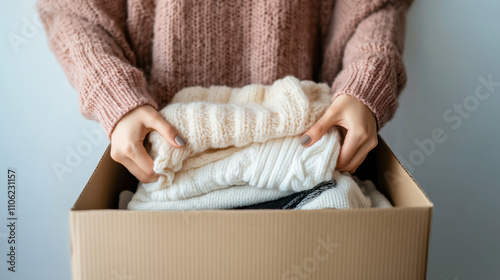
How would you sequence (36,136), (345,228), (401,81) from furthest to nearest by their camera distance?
(36,136)
(401,81)
(345,228)

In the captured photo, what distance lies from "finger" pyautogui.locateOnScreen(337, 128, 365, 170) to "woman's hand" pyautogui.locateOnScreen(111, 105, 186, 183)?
0.21 m

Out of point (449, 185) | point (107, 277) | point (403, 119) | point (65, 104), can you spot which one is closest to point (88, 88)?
point (107, 277)

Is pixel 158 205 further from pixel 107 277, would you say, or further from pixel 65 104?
pixel 65 104

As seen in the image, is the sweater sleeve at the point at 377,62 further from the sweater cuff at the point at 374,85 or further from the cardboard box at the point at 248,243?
the cardboard box at the point at 248,243

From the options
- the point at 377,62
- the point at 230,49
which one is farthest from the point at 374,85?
the point at 230,49

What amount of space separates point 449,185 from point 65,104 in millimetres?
919

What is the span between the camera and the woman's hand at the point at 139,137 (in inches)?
21.5

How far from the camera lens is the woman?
60cm

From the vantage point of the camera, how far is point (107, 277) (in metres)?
0.44

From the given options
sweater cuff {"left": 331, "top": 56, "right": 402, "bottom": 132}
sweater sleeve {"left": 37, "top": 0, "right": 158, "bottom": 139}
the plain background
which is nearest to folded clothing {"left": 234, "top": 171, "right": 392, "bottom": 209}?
sweater cuff {"left": 331, "top": 56, "right": 402, "bottom": 132}

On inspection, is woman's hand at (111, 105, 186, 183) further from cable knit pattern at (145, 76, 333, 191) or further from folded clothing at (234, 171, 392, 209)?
Answer: folded clothing at (234, 171, 392, 209)

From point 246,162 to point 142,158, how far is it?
0.14 m

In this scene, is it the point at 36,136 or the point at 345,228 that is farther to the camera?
the point at 36,136

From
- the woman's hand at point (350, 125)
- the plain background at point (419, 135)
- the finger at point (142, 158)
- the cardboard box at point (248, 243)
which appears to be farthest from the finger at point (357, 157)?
the plain background at point (419, 135)
